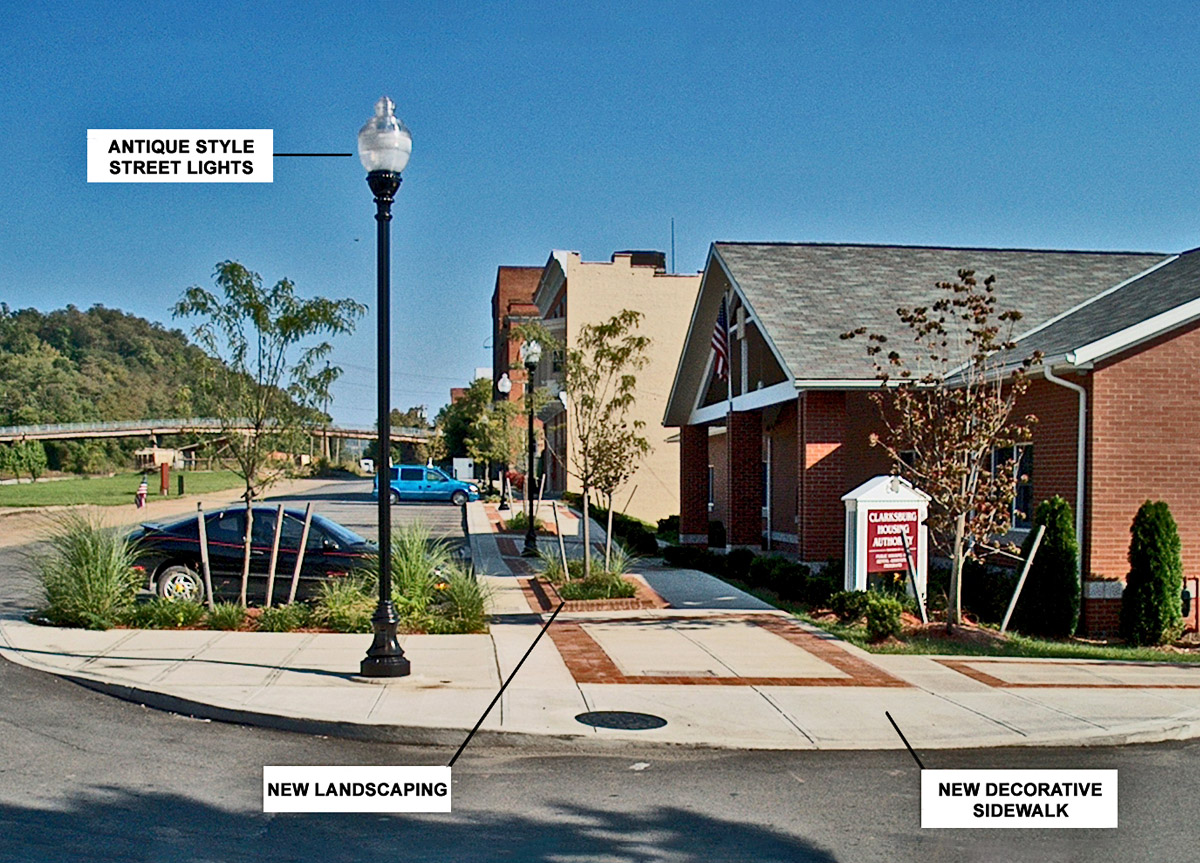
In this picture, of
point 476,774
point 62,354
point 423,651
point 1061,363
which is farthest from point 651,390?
point 62,354

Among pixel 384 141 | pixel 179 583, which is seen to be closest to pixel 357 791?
pixel 384 141

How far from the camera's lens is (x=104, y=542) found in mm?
13695

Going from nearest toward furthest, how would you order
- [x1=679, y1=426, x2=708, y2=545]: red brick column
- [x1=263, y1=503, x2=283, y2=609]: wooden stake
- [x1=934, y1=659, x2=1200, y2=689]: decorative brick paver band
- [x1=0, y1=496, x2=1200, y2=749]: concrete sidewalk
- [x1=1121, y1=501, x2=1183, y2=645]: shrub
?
[x1=0, y1=496, x2=1200, y2=749]: concrete sidewalk → [x1=934, y1=659, x2=1200, y2=689]: decorative brick paver band → [x1=1121, y1=501, x2=1183, y2=645]: shrub → [x1=263, y1=503, x2=283, y2=609]: wooden stake → [x1=679, y1=426, x2=708, y2=545]: red brick column

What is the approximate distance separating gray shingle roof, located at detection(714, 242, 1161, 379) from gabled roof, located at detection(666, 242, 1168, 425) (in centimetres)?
2

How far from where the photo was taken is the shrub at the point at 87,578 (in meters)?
13.3

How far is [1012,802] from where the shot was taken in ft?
22.9

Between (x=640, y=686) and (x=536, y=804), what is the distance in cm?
365

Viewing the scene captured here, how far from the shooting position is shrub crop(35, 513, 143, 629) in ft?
43.5

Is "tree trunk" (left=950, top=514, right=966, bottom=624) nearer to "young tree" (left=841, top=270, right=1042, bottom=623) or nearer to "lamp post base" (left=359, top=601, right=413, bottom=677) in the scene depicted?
"young tree" (left=841, top=270, right=1042, bottom=623)

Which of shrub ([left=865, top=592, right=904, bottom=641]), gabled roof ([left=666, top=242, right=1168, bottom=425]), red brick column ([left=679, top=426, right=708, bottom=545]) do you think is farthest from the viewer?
red brick column ([left=679, top=426, right=708, bottom=545])

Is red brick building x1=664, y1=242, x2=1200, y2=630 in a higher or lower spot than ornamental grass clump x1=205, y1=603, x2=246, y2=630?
higher

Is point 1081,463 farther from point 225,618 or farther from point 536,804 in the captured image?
point 225,618

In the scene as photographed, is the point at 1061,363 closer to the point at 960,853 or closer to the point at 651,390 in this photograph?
the point at 960,853

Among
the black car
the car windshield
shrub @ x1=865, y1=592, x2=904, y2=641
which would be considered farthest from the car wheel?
shrub @ x1=865, y1=592, x2=904, y2=641
